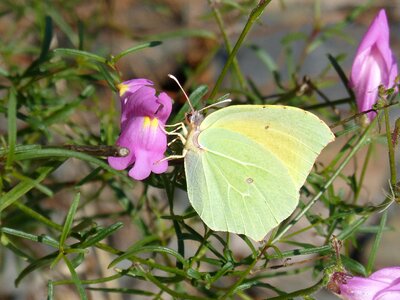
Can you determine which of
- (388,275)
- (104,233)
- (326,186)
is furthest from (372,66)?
(104,233)

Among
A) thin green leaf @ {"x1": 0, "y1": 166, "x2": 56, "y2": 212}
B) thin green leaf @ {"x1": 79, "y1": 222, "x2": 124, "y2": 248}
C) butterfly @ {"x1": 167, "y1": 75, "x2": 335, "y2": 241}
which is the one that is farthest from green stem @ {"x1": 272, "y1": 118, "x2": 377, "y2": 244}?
thin green leaf @ {"x1": 0, "y1": 166, "x2": 56, "y2": 212}

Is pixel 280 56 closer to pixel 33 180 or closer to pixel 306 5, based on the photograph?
pixel 306 5

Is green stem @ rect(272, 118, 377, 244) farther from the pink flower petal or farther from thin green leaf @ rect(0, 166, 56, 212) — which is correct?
thin green leaf @ rect(0, 166, 56, 212)

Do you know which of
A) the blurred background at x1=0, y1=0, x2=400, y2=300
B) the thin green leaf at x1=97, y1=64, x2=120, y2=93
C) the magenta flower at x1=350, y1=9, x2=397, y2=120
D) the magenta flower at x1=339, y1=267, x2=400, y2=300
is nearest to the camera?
the magenta flower at x1=339, y1=267, x2=400, y2=300

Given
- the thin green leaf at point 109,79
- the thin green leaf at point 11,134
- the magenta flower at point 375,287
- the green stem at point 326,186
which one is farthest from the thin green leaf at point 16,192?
the magenta flower at point 375,287

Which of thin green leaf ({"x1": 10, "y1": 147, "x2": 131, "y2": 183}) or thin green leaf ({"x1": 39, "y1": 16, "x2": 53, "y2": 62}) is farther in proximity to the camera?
thin green leaf ({"x1": 39, "y1": 16, "x2": 53, "y2": 62})

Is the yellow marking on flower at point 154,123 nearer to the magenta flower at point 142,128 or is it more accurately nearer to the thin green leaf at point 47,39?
the magenta flower at point 142,128
